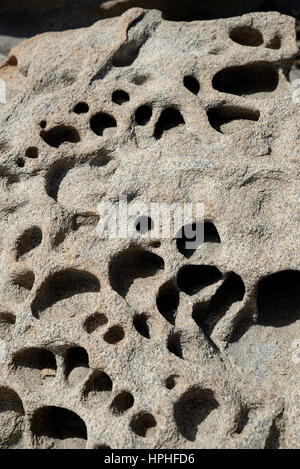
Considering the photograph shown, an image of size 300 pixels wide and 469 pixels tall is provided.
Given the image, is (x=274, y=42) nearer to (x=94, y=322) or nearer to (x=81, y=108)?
(x=81, y=108)

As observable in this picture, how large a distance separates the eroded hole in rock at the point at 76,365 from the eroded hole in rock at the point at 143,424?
207 millimetres

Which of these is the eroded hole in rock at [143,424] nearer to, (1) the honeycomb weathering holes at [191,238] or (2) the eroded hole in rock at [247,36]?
(1) the honeycomb weathering holes at [191,238]

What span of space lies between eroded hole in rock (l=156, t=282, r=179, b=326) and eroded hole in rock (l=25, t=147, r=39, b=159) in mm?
575

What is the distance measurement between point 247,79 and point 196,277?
0.74 m

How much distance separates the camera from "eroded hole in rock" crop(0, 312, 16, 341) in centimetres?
182

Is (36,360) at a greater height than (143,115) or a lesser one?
lesser

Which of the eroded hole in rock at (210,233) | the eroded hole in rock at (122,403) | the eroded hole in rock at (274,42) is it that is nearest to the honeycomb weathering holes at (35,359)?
the eroded hole in rock at (122,403)

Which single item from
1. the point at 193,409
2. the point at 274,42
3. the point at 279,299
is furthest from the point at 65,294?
the point at 274,42

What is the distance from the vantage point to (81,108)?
2152 mm

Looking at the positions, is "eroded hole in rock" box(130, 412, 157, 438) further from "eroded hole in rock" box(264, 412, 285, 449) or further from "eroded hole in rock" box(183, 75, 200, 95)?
"eroded hole in rock" box(183, 75, 200, 95)

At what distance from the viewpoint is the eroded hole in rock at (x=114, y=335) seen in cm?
172

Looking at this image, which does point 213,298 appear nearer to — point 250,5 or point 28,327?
point 28,327

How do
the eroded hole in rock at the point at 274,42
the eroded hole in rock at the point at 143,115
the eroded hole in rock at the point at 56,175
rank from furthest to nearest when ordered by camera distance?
1. the eroded hole in rock at the point at 274,42
2. the eroded hole in rock at the point at 143,115
3. the eroded hole in rock at the point at 56,175

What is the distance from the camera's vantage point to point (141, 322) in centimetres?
178
